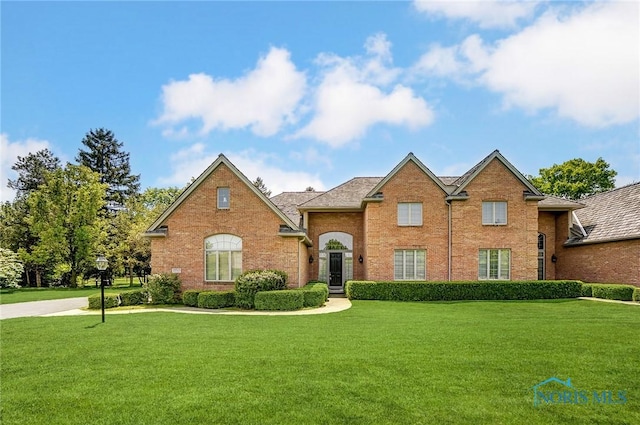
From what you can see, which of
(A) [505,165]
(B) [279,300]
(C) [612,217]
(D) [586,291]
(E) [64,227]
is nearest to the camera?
(B) [279,300]

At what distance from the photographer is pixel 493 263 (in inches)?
883

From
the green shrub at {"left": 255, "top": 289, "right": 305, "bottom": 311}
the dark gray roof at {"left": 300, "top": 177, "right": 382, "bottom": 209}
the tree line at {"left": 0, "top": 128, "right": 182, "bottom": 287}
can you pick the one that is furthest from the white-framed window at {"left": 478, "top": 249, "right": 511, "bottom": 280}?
the tree line at {"left": 0, "top": 128, "right": 182, "bottom": 287}

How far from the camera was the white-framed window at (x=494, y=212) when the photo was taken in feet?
73.6

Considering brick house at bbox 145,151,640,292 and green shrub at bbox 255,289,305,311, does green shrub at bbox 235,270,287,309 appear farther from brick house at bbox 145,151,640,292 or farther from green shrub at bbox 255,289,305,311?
brick house at bbox 145,151,640,292

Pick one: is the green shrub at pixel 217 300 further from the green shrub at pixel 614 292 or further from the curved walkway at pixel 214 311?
the green shrub at pixel 614 292

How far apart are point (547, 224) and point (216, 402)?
25.7 metres

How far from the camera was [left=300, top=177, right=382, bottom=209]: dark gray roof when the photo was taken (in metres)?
24.6

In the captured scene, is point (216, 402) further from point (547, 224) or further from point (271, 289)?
point (547, 224)

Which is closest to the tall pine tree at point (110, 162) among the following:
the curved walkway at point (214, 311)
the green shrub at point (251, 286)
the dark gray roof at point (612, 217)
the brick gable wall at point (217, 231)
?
the brick gable wall at point (217, 231)

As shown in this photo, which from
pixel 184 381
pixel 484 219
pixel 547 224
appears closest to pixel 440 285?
pixel 484 219

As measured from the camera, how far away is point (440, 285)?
66.8 feet

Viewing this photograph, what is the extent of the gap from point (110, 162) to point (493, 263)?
5298cm

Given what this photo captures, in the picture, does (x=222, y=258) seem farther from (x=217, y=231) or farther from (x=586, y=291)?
(x=586, y=291)

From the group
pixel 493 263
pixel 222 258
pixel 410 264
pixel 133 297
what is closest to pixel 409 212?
pixel 410 264
